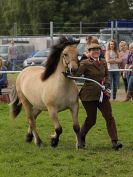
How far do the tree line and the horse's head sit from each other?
4176 cm

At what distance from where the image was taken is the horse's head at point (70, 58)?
8836 millimetres

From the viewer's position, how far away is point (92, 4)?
188ft

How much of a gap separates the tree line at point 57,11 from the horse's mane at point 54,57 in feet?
136

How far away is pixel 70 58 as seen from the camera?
8.92 meters

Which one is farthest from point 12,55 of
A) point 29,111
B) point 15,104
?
point 29,111

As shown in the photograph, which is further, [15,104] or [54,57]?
[15,104]

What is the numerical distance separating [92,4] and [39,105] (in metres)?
48.5

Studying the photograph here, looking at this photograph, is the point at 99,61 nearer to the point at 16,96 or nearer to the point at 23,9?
the point at 16,96

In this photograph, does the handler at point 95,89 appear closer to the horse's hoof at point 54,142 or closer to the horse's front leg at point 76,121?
the horse's front leg at point 76,121

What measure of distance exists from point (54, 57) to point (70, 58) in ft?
1.38

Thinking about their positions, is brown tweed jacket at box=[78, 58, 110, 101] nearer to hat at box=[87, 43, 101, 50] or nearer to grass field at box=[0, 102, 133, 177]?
hat at box=[87, 43, 101, 50]

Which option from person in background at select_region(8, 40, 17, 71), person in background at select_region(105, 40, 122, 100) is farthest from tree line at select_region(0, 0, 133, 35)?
person in background at select_region(105, 40, 122, 100)

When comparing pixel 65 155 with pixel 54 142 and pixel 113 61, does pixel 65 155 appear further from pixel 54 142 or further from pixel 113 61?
pixel 113 61

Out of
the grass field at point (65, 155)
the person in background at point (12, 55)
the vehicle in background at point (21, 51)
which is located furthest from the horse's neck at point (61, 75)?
the vehicle in background at point (21, 51)
